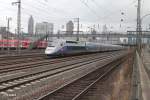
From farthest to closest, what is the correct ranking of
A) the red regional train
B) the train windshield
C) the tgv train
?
the red regional train
the train windshield
the tgv train

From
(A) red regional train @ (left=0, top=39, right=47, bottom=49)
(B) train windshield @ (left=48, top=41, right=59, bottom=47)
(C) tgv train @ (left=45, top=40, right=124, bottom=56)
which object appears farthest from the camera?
(A) red regional train @ (left=0, top=39, right=47, bottom=49)

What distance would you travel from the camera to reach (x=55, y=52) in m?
41.5

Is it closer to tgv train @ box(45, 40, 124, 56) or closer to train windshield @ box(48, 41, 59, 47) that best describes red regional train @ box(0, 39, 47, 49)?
tgv train @ box(45, 40, 124, 56)

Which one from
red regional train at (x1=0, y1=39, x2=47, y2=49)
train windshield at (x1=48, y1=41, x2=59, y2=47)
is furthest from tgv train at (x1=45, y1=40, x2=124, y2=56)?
red regional train at (x1=0, y1=39, x2=47, y2=49)

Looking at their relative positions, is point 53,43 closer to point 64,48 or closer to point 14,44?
point 64,48

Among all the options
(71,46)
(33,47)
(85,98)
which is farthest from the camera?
(33,47)

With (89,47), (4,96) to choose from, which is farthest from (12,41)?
(4,96)

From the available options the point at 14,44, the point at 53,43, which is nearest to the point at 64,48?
the point at 53,43

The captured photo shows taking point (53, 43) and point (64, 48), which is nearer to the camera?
point (53, 43)

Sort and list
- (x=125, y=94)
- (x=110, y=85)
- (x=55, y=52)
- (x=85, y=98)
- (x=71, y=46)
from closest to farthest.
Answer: (x=85, y=98), (x=125, y=94), (x=110, y=85), (x=55, y=52), (x=71, y=46)

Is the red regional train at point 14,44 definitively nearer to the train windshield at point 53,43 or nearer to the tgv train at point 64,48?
the tgv train at point 64,48

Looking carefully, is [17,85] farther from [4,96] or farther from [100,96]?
[100,96]

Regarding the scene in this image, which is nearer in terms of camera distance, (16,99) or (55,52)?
(16,99)

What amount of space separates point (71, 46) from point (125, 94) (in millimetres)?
Answer: 32176
